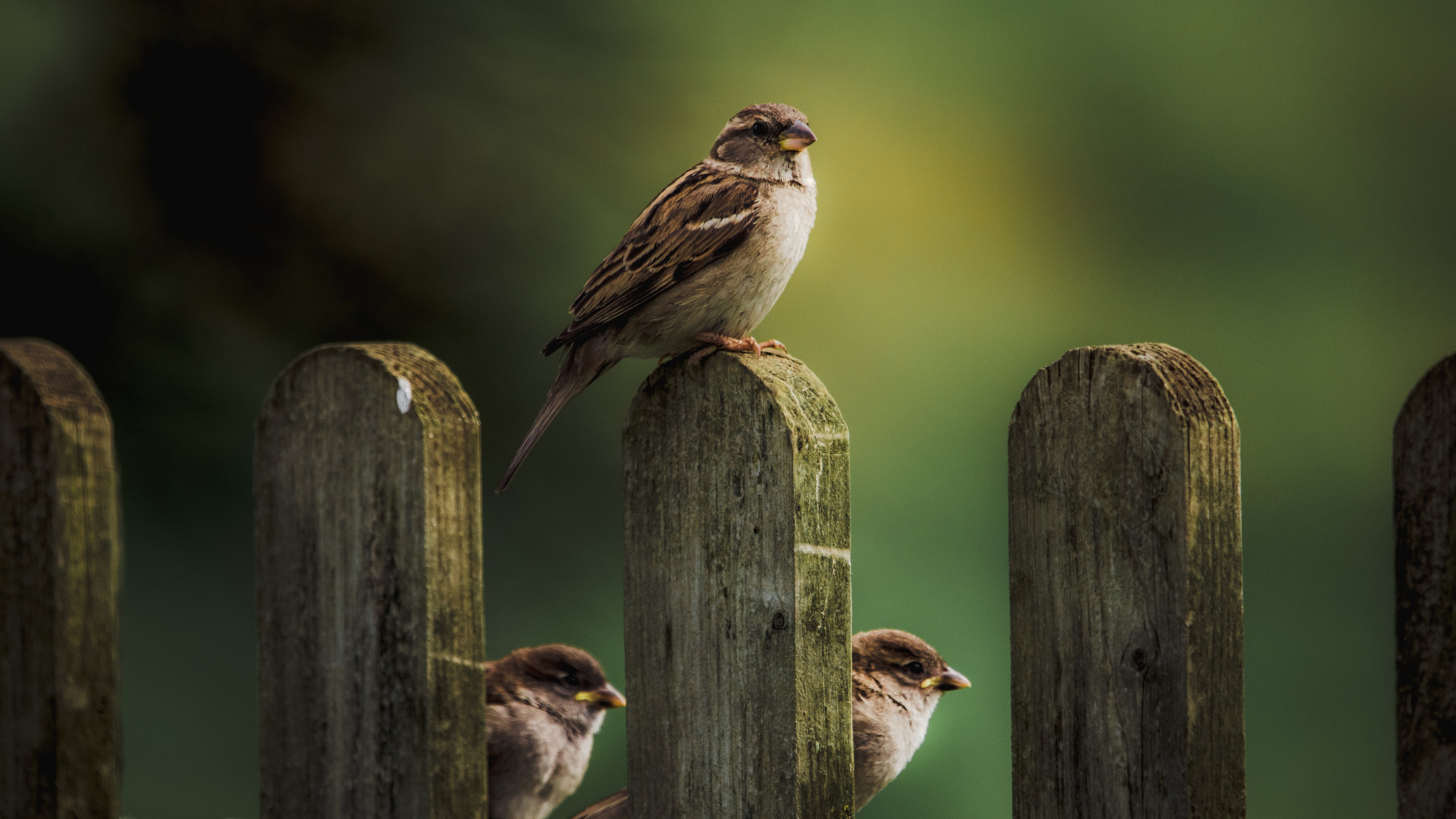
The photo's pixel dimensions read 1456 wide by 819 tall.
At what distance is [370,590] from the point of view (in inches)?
81.8

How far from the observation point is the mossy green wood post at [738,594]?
1.79 m

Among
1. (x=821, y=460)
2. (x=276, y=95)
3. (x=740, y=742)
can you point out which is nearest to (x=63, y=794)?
(x=740, y=742)

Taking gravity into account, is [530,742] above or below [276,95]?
below

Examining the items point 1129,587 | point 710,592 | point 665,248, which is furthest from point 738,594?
point 665,248

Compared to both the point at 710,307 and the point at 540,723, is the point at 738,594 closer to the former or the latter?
the point at 710,307

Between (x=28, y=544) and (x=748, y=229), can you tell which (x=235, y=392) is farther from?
(x=748, y=229)

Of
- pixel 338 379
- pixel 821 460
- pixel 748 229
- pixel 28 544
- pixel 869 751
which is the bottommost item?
pixel 869 751

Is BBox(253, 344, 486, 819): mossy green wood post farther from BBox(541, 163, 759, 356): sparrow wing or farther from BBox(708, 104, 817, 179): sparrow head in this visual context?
BBox(708, 104, 817, 179): sparrow head

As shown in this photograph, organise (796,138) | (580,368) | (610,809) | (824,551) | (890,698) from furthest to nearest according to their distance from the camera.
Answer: (890,698) → (796,138) → (580,368) → (610,809) → (824,551)

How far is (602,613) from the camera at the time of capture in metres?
4.09

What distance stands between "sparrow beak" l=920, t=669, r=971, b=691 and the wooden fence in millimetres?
1425

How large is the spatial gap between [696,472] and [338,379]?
2.13 feet

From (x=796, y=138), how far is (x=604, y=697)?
1424 millimetres

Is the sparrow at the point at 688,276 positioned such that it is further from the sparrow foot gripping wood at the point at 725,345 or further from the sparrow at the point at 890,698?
the sparrow at the point at 890,698
